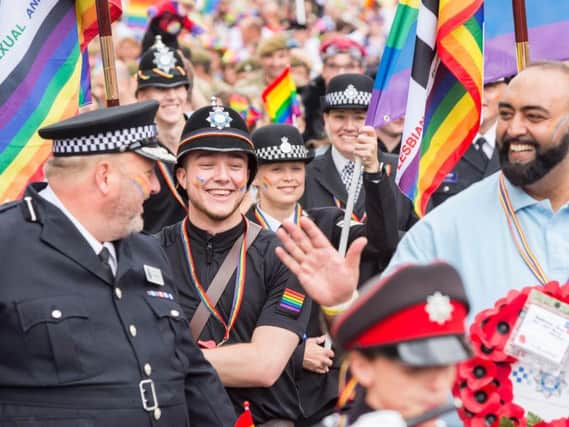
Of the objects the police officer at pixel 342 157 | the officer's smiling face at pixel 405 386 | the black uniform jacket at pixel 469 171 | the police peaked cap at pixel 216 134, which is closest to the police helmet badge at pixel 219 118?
the police peaked cap at pixel 216 134

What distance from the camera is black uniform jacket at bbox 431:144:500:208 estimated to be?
9.78 m

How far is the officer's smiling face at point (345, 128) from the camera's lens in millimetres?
9156

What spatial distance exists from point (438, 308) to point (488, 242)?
7.51 feet

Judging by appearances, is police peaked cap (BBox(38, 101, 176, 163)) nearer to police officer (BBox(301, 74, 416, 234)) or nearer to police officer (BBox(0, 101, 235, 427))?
police officer (BBox(0, 101, 235, 427))

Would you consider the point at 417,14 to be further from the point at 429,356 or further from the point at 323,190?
the point at 429,356

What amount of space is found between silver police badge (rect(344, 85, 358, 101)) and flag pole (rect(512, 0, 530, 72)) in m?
1.68

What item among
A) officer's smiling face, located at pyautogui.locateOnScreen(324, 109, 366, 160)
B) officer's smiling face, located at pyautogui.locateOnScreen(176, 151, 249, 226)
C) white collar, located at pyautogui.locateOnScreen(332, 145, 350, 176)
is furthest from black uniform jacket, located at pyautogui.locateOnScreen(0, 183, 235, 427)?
officer's smiling face, located at pyautogui.locateOnScreen(324, 109, 366, 160)

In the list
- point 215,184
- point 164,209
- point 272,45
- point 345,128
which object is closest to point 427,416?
point 215,184

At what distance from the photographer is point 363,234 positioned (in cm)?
821

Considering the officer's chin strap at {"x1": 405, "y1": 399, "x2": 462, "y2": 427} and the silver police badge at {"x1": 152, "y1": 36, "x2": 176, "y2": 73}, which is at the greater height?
the silver police badge at {"x1": 152, "y1": 36, "x2": 176, "y2": 73}

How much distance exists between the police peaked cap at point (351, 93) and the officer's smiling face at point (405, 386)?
5596 millimetres

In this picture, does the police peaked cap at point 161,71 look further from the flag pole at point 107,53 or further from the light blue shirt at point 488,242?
the light blue shirt at point 488,242

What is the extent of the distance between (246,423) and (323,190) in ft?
10.6

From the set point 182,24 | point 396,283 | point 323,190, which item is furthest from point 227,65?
point 396,283
